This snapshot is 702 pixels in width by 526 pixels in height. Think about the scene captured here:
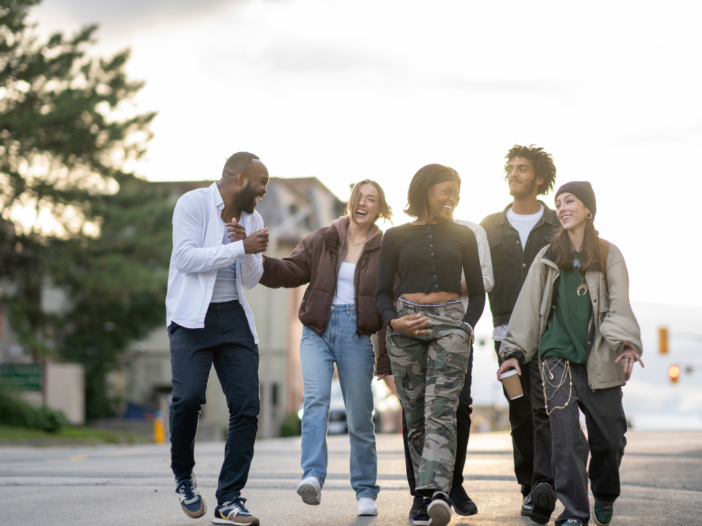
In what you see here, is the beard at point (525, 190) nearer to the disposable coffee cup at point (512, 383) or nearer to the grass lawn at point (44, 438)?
the disposable coffee cup at point (512, 383)

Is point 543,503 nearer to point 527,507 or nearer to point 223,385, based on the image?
point 527,507

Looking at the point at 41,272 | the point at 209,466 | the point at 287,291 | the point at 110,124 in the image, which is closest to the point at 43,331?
the point at 41,272

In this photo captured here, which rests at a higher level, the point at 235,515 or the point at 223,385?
the point at 223,385

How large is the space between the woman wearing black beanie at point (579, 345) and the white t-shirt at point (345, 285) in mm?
1129

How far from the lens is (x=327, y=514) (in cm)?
556

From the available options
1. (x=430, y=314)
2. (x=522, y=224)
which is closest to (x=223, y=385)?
(x=430, y=314)

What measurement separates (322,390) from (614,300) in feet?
6.15

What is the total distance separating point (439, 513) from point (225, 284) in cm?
181

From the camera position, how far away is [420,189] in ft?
17.4

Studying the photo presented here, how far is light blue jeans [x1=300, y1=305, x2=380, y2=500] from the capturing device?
558 cm

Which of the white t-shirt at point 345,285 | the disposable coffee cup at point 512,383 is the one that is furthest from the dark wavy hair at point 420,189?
the disposable coffee cup at point 512,383

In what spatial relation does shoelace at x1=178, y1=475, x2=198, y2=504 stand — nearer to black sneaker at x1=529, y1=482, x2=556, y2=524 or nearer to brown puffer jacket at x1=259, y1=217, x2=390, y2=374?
brown puffer jacket at x1=259, y1=217, x2=390, y2=374

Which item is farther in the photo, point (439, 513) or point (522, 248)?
point (522, 248)

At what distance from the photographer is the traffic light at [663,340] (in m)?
36.3
